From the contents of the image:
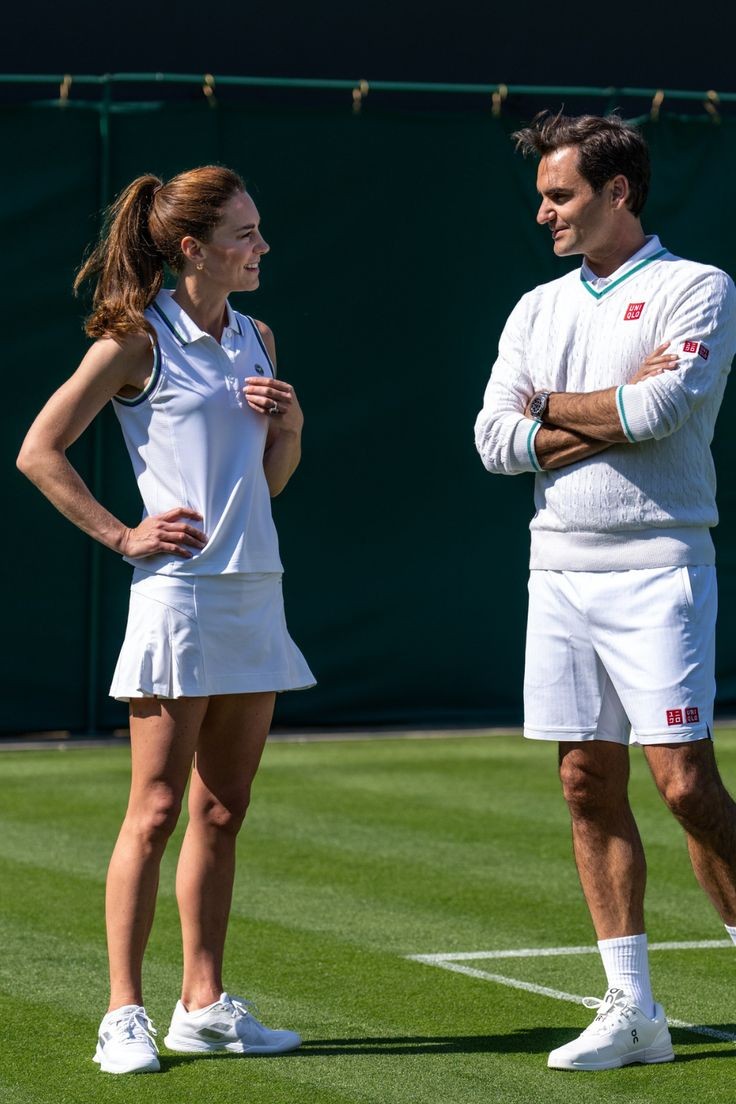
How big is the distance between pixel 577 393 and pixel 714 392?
30 centimetres

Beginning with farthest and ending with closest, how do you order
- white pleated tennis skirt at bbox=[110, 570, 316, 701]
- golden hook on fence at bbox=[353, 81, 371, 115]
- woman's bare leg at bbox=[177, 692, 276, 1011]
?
golden hook on fence at bbox=[353, 81, 371, 115], woman's bare leg at bbox=[177, 692, 276, 1011], white pleated tennis skirt at bbox=[110, 570, 316, 701]

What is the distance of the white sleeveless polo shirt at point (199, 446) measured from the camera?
453cm

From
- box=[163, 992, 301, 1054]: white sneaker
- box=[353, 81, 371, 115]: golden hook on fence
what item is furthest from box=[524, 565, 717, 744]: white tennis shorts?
box=[353, 81, 371, 115]: golden hook on fence

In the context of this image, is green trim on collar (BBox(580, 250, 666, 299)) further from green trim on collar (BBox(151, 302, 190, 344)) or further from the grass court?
the grass court

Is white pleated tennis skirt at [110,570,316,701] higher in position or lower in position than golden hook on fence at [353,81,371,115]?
lower

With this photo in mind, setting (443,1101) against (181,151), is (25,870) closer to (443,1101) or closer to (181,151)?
(443,1101)

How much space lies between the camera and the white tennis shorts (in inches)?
172

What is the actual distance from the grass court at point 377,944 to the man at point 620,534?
372 millimetres

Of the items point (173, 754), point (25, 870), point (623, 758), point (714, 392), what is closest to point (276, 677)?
point (173, 754)

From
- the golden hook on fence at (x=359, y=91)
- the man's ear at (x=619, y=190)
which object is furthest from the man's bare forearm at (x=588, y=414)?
the golden hook on fence at (x=359, y=91)

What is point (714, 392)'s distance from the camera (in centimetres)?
447

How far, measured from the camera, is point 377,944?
19.3 ft

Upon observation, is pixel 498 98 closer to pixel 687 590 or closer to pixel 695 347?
pixel 695 347

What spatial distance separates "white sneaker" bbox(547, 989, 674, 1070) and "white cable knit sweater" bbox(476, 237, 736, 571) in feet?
3.22
